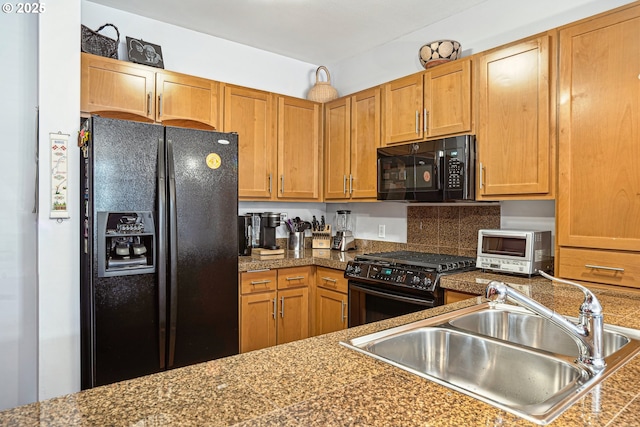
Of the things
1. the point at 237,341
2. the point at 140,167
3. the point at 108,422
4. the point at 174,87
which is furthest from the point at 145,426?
the point at 174,87

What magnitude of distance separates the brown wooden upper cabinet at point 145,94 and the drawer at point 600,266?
2.38 m

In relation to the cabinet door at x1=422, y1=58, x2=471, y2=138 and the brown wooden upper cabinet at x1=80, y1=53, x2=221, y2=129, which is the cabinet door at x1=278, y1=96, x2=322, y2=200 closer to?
the brown wooden upper cabinet at x1=80, y1=53, x2=221, y2=129

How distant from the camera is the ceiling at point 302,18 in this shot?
2754 millimetres

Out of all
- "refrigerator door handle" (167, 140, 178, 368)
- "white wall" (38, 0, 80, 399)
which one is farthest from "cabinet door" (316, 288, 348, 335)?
"white wall" (38, 0, 80, 399)

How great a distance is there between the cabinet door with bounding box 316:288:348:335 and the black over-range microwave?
2.63ft

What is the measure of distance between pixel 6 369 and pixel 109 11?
7.79ft

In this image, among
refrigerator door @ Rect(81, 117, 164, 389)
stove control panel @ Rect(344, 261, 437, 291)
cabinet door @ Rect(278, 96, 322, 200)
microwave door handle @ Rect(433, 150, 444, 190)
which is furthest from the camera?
cabinet door @ Rect(278, 96, 322, 200)

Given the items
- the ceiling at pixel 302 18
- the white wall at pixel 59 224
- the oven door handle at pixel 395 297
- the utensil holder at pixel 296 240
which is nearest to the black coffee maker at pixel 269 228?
the utensil holder at pixel 296 240

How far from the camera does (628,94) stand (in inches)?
70.1

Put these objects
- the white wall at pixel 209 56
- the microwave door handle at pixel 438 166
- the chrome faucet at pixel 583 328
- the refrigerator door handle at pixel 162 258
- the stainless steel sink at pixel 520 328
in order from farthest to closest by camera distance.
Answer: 1. the white wall at pixel 209 56
2. the microwave door handle at pixel 438 166
3. the refrigerator door handle at pixel 162 258
4. the stainless steel sink at pixel 520 328
5. the chrome faucet at pixel 583 328

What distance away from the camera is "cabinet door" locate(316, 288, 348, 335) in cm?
286

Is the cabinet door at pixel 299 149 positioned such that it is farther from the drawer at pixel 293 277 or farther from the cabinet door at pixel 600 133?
the cabinet door at pixel 600 133

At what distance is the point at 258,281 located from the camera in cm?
280

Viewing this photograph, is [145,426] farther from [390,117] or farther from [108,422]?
[390,117]
